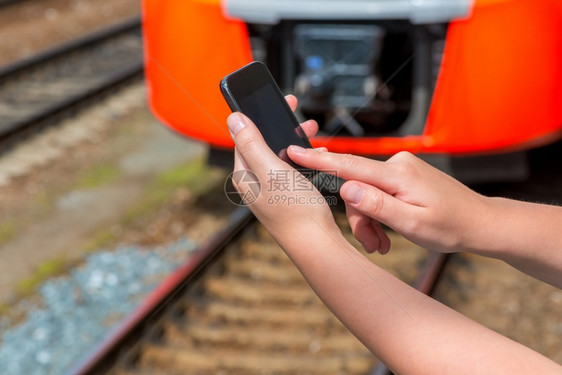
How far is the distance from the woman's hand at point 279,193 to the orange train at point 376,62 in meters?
2.30

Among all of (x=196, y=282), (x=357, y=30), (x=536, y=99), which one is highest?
(x=357, y=30)

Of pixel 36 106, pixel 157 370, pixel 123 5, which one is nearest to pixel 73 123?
pixel 36 106

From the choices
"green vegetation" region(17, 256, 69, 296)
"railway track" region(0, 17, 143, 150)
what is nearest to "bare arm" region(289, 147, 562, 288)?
"green vegetation" region(17, 256, 69, 296)

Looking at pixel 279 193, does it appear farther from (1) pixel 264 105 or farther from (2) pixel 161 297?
(2) pixel 161 297

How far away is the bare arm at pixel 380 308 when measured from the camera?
2.89 ft

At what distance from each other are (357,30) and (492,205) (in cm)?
279

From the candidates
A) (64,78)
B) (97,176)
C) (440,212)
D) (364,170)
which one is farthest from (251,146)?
(64,78)

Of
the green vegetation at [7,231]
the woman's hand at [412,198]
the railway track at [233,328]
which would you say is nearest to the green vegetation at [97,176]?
the green vegetation at [7,231]

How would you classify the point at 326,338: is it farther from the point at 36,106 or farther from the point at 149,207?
the point at 36,106

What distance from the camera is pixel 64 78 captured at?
22.4ft

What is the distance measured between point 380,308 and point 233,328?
2433 millimetres

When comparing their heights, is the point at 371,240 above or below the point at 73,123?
above

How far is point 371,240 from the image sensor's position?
1079 mm

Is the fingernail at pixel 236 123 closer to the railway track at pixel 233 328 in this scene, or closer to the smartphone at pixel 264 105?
the smartphone at pixel 264 105
